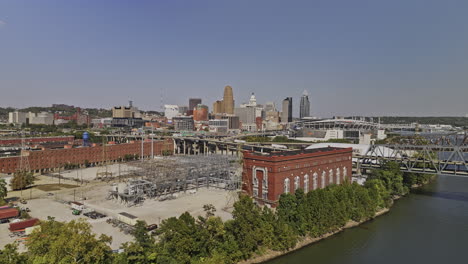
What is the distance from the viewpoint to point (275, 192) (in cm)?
3102

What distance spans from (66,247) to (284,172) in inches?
818

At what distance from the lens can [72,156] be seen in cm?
5794

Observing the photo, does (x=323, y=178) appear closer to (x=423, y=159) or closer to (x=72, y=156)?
(x=423, y=159)

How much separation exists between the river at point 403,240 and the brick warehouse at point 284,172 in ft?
22.8

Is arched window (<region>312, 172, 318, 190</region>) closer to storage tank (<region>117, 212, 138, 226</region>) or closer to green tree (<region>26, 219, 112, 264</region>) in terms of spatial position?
storage tank (<region>117, 212, 138, 226</region>)

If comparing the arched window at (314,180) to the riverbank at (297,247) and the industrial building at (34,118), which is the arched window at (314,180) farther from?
the industrial building at (34,118)

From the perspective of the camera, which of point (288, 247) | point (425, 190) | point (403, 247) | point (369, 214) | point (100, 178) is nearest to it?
point (288, 247)

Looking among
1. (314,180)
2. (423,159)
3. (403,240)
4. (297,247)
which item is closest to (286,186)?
(314,180)

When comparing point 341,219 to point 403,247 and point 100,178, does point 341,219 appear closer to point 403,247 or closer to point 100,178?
point 403,247

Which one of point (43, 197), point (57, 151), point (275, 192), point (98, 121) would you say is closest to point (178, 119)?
A: point (98, 121)

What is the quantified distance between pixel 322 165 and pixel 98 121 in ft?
450

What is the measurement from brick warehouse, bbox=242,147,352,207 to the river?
6.96 metres

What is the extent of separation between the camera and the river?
23.4 m

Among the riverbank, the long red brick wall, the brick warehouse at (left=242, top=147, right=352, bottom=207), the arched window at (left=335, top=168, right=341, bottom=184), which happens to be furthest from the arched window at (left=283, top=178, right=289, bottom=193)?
the long red brick wall
